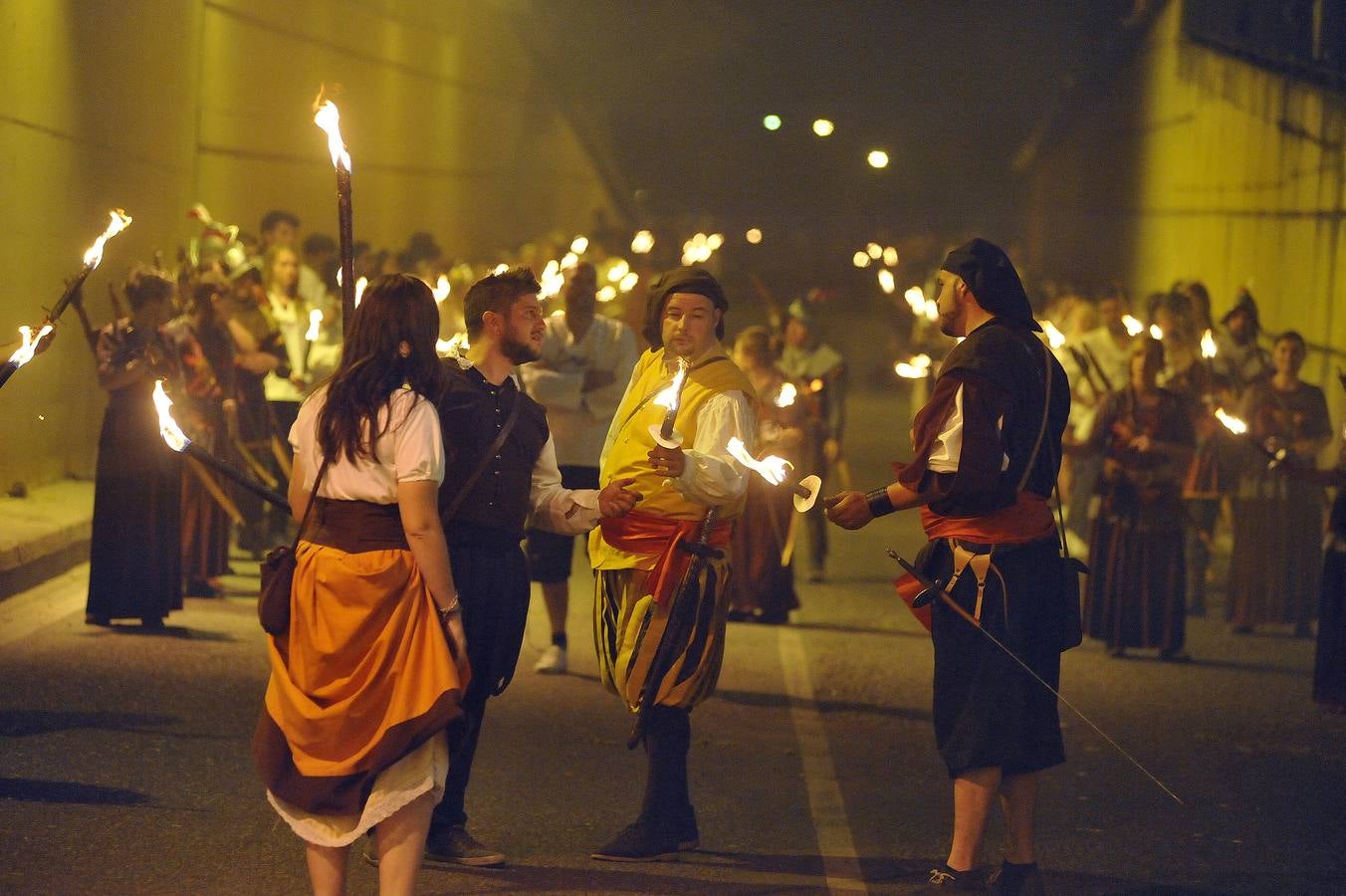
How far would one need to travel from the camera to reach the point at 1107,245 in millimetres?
31094

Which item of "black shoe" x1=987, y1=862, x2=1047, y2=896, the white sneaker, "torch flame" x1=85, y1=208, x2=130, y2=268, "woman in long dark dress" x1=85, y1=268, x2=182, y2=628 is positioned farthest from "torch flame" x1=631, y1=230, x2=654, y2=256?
"black shoe" x1=987, y1=862, x2=1047, y2=896

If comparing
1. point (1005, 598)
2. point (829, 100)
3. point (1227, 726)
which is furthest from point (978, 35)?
point (1005, 598)

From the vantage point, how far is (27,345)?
21.7ft

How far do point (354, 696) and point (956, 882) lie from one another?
1.98 metres

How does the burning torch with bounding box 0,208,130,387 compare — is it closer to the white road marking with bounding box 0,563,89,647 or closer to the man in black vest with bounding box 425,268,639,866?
the man in black vest with bounding box 425,268,639,866

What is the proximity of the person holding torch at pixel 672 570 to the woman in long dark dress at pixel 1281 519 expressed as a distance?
6.33m

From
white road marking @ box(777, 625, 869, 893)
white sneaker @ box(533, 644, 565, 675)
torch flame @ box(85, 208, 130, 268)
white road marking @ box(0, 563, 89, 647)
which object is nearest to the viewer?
white road marking @ box(777, 625, 869, 893)

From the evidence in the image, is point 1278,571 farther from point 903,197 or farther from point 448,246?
point 903,197

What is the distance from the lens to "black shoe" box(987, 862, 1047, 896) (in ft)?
19.7

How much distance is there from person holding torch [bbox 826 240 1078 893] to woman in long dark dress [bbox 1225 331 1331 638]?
6.37 meters

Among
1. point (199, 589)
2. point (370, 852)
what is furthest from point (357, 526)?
point (199, 589)

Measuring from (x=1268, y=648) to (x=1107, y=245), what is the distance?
20.2 metres

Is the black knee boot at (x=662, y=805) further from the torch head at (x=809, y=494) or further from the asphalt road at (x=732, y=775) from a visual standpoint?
the torch head at (x=809, y=494)

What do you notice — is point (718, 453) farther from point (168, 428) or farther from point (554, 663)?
point (554, 663)
